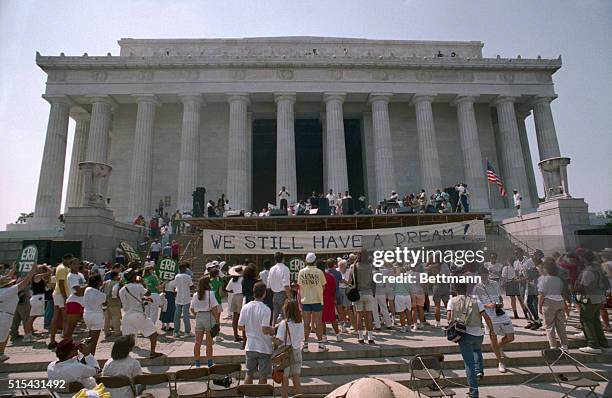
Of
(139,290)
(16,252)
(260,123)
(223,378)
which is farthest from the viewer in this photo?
(260,123)

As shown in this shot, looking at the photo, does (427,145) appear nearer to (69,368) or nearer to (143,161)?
(143,161)

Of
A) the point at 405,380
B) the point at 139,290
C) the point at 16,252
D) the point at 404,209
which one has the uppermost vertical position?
the point at 404,209

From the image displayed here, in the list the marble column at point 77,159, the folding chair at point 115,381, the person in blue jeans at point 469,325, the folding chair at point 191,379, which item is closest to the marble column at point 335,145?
the marble column at point 77,159

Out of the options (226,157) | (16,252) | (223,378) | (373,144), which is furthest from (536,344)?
(226,157)

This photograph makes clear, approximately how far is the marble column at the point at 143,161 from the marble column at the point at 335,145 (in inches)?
628

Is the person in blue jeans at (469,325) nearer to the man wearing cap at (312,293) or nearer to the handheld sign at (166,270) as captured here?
the man wearing cap at (312,293)

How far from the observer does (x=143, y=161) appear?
103 ft

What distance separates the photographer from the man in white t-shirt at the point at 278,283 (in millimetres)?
8430

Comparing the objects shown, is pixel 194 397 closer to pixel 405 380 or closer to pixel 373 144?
pixel 405 380

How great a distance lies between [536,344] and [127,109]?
124 ft

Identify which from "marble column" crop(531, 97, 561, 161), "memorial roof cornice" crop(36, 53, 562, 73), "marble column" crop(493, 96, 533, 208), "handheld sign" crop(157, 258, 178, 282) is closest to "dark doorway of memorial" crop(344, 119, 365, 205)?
"memorial roof cornice" crop(36, 53, 562, 73)

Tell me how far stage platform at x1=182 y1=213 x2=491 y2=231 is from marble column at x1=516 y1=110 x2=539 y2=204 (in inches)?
757

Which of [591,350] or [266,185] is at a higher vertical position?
[266,185]

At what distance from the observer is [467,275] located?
6867 millimetres
